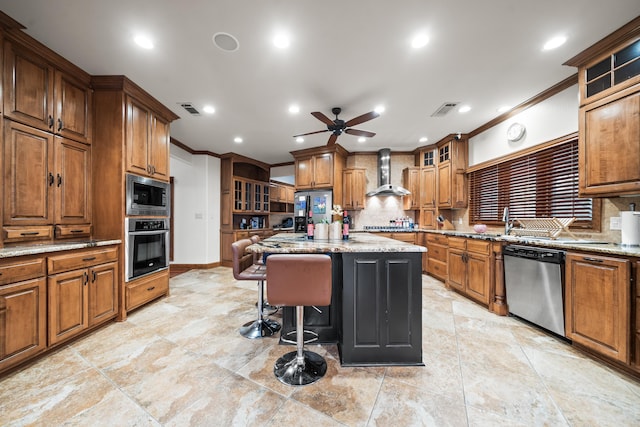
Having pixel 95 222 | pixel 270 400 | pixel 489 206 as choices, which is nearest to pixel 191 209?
pixel 95 222

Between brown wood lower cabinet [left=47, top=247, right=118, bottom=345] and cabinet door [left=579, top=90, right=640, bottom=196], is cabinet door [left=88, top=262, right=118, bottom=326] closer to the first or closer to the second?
brown wood lower cabinet [left=47, top=247, right=118, bottom=345]

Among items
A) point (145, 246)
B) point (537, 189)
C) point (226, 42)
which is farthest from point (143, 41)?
point (537, 189)

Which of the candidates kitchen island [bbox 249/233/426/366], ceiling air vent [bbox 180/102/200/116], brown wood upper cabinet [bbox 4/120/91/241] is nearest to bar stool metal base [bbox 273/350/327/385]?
kitchen island [bbox 249/233/426/366]

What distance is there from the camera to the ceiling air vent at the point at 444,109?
317 centimetres

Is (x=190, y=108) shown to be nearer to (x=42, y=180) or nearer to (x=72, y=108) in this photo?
(x=72, y=108)

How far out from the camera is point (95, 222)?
259 centimetres

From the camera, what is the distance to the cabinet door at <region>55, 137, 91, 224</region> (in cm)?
226

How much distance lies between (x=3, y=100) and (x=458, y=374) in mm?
4200

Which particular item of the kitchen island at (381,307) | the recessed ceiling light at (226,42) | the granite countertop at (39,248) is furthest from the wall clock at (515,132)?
the granite countertop at (39,248)

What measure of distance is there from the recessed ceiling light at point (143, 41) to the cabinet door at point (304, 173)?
3.37 m

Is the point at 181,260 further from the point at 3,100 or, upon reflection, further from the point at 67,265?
the point at 3,100

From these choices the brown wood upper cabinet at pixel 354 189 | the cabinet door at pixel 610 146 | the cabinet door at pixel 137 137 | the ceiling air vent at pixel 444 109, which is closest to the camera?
the cabinet door at pixel 610 146

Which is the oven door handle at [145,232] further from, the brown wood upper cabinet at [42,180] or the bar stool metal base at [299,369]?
the bar stool metal base at [299,369]

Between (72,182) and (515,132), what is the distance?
554 cm
